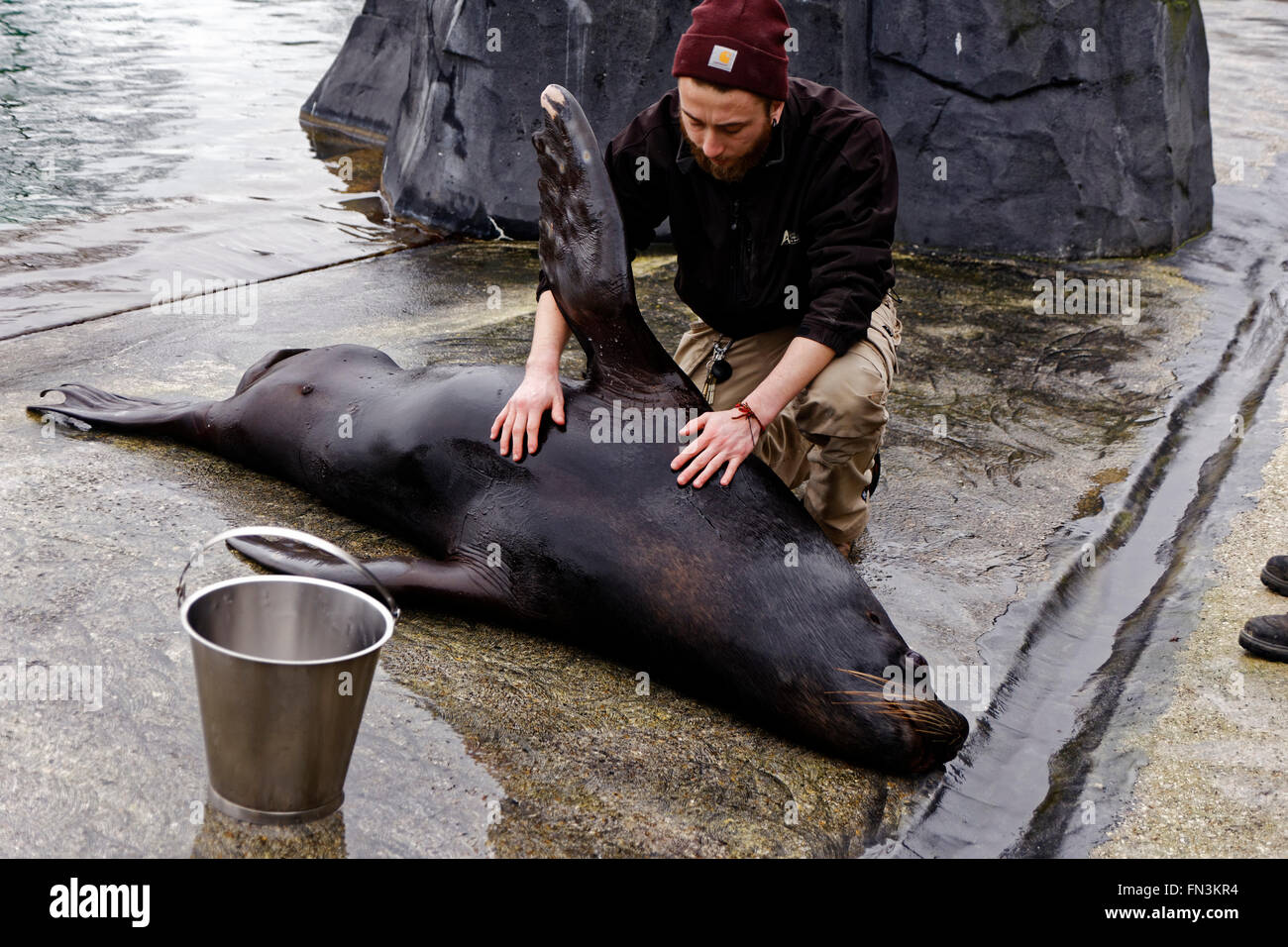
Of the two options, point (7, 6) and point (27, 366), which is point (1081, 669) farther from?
point (7, 6)

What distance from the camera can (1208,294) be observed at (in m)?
6.43

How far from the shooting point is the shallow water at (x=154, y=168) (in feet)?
20.4

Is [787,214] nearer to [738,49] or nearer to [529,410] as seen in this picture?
[738,49]

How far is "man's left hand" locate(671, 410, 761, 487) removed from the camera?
9.93 ft

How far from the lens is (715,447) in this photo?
3.04 metres

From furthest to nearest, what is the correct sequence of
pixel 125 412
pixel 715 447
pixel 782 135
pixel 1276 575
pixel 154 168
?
1. pixel 154 168
2. pixel 125 412
3. pixel 1276 575
4. pixel 782 135
5. pixel 715 447

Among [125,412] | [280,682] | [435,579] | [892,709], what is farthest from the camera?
[125,412]

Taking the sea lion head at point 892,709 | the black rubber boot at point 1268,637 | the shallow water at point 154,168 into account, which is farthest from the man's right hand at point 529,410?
the shallow water at point 154,168

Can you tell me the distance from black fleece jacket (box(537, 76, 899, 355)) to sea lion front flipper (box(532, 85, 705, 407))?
0.84 ft

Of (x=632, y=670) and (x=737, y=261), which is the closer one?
(x=632, y=670)

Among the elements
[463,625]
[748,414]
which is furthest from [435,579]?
[748,414]

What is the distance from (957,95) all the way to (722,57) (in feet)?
Answer: 13.8

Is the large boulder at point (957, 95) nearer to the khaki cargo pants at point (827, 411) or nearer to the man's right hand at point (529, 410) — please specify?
the khaki cargo pants at point (827, 411)

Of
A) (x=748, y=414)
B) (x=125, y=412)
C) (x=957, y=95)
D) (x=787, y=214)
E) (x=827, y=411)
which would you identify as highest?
(x=957, y=95)
